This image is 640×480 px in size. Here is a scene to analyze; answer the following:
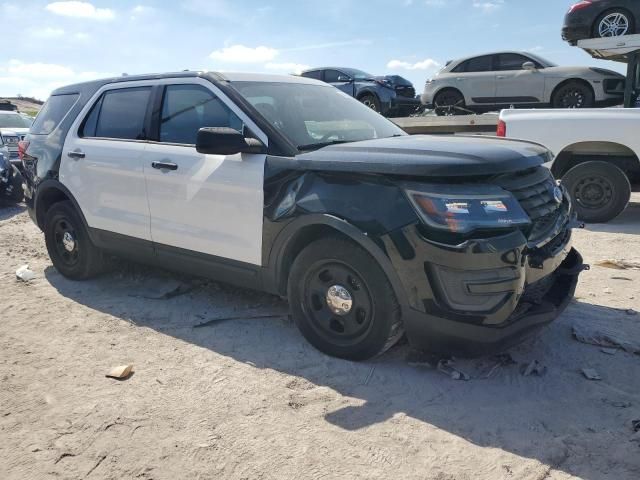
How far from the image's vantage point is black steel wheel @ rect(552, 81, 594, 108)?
10.9 metres

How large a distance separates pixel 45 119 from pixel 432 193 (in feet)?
13.9

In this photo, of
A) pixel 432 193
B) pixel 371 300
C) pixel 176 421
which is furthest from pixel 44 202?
pixel 432 193

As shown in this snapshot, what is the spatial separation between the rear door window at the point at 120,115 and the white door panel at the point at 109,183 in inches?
3.2

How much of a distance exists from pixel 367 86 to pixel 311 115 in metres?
10.4

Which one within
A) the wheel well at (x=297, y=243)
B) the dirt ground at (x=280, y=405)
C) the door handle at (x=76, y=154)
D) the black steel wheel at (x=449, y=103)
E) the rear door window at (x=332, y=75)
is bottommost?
the dirt ground at (x=280, y=405)

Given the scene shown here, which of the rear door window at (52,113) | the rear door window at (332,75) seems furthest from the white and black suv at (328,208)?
the rear door window at (332,75)

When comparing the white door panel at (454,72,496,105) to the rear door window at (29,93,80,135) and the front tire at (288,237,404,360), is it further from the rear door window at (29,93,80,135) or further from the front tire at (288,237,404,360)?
the front tire at (288,237,404,360)

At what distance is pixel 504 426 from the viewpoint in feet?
Result: 9.17

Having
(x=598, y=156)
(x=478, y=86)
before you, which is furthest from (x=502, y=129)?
(x=478, y=86)

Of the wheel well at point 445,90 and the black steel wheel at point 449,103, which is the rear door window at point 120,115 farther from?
the wheel well at point 445,90

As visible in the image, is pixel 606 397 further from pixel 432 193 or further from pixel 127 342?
pixel 127 342

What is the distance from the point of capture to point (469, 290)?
2895 millimetres

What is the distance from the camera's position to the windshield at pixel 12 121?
14.7 metres

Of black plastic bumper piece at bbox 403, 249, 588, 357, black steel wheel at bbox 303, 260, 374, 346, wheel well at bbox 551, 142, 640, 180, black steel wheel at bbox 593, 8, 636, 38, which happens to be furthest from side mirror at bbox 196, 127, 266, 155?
black steel wheel at bbox 593, 8, 636, 38
